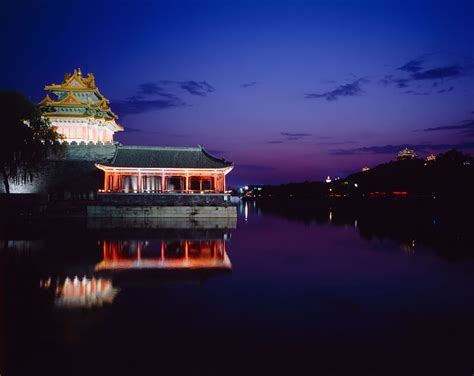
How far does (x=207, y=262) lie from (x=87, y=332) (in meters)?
7.53

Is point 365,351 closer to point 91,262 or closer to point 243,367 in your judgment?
point 243,367

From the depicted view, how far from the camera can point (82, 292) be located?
10.5 metres

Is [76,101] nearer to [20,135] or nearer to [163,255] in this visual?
[20,135]

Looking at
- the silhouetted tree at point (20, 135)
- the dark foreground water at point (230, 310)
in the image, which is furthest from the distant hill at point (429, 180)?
the silhouetted tree at point (20, 135)

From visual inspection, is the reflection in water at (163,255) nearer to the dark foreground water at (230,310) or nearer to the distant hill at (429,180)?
the dark foreground water at (230,310)

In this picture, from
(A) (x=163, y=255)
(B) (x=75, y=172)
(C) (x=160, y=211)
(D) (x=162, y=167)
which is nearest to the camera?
(A) (x=163, y=255)

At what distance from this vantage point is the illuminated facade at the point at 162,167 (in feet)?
113

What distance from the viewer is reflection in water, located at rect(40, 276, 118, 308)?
9.55 meters

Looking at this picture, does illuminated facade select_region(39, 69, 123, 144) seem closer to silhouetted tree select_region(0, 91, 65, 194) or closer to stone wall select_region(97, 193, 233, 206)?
silhouetted tree select_region(0, 91, 65, 194)

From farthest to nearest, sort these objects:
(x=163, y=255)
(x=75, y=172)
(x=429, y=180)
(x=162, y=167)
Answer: (x=429, y=180), (x=75, y=172), (x=162, y=167), (x=163, y=255)

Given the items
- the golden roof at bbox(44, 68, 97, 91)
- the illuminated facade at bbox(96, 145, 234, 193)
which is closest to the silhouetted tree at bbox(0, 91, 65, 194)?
the illuminated facade at bbox(96, 145, 234, 193)

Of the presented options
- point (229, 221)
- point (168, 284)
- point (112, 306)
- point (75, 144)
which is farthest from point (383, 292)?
point (75, 144)

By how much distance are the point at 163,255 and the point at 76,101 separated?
3487 centimetres

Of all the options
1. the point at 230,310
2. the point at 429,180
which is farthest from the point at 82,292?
the point at 429,180
